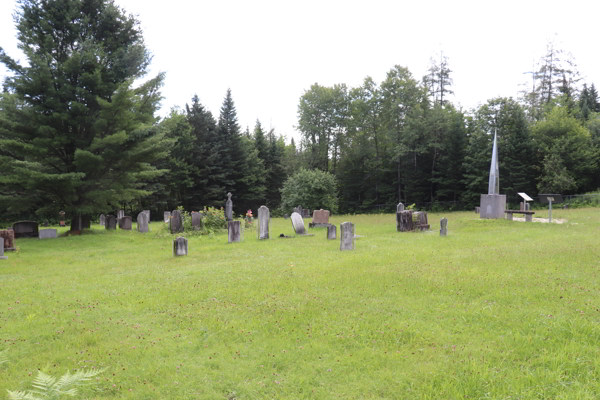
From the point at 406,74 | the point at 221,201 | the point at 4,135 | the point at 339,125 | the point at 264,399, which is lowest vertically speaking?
the point at 264,399

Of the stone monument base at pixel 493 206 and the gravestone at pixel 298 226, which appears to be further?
the stone monument base at pixel 493 206

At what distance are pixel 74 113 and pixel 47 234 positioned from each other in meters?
5.94

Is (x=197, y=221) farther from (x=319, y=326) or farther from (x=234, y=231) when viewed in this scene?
(x=319, y=326)

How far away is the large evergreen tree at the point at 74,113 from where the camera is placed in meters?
17.0

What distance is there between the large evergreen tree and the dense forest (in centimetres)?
7

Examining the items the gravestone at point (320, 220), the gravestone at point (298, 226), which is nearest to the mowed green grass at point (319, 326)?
the gravestone at point (298, 226)

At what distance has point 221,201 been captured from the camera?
3844 cm

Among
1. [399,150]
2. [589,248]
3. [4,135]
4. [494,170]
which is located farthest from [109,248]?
[399,150]

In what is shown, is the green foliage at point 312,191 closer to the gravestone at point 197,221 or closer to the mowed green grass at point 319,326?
the gravestone at point 197,221

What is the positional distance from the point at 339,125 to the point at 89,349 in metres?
41.2

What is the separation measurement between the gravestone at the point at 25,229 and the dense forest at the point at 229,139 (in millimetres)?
825

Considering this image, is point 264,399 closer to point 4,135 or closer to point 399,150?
point 4,135

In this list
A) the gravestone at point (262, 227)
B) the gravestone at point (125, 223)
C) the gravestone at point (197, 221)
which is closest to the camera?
the gravestone at point (262, 227)

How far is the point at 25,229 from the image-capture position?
1800cm
